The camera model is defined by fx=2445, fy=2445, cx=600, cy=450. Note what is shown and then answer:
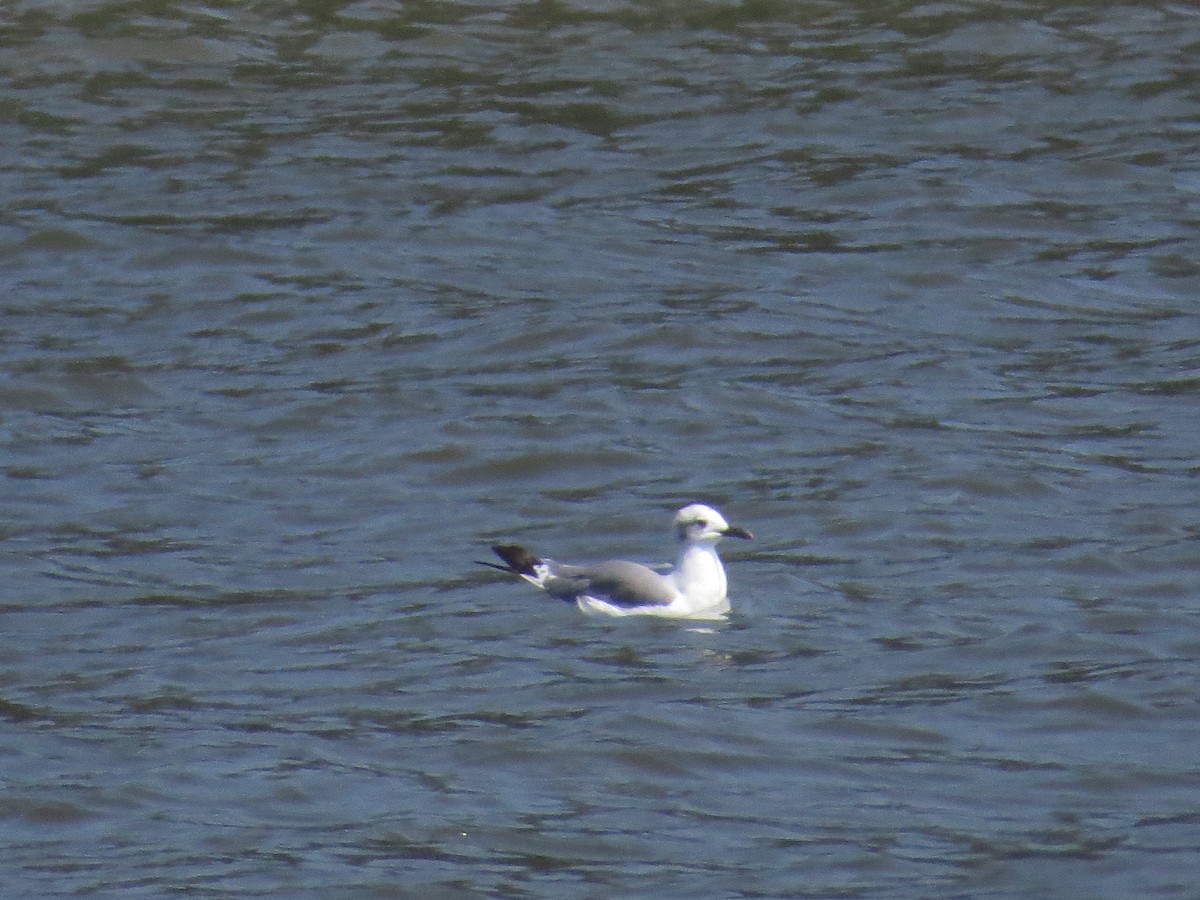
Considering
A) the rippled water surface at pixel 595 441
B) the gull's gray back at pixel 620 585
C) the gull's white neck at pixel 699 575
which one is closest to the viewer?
the rippled water surface at pixel 595 441

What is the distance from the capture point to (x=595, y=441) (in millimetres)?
14297

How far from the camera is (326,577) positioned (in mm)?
12195

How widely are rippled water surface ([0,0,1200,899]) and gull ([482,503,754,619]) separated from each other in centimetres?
15

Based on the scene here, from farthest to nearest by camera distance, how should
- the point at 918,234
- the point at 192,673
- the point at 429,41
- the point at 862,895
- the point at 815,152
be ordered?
1. the point at 429,41
2. the point at 815,152
3. the point at 918,234
4. the point at 192,673
5. the point at 862,895

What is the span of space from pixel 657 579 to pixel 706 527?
34cm

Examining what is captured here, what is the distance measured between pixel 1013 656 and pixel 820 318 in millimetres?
5470

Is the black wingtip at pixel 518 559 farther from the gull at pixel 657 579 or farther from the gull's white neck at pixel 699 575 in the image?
the gull's white neck at pixel 699 575

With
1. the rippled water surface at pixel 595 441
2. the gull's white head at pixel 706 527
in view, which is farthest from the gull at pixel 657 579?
the rippled water surface at pixel 595 441

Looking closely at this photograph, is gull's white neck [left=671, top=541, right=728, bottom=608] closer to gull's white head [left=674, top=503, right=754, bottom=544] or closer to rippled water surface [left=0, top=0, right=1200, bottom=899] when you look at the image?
gull's white head [left=674, top=503, right=754, bottom=544]

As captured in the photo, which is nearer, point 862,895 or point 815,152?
point 862,895

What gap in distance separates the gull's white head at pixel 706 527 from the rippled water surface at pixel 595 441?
1.36 ft

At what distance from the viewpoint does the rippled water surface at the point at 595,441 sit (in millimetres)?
9156

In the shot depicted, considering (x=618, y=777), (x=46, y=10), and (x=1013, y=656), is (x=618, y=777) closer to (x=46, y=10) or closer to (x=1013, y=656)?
(x=1013, y=656)

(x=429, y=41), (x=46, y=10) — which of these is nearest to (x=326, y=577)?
(x=429, y=41)
